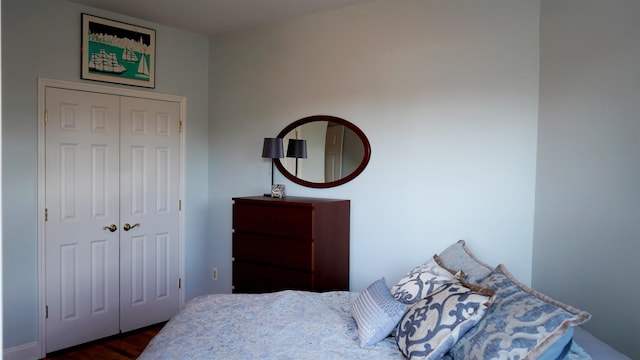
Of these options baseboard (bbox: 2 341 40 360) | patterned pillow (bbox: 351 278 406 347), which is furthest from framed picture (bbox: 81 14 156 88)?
patterned pillow (bbox: 351 278 406 347)

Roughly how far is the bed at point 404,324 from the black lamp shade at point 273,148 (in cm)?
145

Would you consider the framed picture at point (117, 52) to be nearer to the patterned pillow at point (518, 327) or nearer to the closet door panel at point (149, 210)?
the closet door panel at point (149, 210)

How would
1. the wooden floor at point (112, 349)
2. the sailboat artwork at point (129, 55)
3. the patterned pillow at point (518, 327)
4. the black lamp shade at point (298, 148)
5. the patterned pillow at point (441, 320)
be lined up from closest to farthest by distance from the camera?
the patterned pillow at point (518, 327), the patterned pillow at point (441, 320), the wooden floor at point (112, 349), the black lamp shade at point (298, 148), the sailboat artwork at point (129, 55)

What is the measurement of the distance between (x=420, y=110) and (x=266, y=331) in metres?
1.89

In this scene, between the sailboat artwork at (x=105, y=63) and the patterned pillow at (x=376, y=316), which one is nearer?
the patterned pillow at (x=376, y=316)

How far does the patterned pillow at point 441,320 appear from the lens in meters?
1.72

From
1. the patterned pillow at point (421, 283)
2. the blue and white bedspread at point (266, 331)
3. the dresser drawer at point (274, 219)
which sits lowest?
the blue and white bedspread at point (266, 331)

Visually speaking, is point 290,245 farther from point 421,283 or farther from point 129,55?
point 129,55

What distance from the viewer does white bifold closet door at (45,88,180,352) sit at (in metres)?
3.50

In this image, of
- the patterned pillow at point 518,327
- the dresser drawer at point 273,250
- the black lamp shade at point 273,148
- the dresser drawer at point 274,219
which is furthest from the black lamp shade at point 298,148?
the patterned pillow at point 518,327

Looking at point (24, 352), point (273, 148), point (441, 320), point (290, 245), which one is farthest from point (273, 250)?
point (24, 352)

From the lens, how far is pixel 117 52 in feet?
12.5

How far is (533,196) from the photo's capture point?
280 cm

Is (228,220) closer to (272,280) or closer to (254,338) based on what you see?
(272,280)
